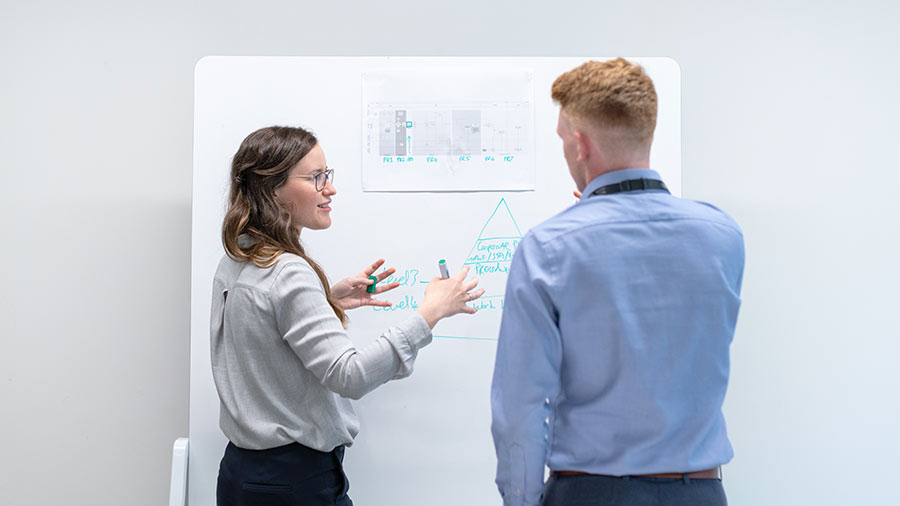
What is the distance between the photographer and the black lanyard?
39.1 inches

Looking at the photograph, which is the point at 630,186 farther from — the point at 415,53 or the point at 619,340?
the point at 415,53

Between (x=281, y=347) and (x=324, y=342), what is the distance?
9 cm

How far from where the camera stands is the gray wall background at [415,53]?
75.7 inches

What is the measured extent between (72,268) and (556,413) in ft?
4.98

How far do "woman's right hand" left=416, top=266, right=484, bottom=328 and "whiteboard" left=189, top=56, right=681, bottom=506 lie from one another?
0.32 m

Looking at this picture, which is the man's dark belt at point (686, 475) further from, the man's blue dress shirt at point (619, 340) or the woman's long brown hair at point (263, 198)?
the woman's long brown hair at point (263, 198)

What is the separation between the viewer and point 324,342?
1195 mm

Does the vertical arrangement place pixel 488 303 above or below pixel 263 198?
below

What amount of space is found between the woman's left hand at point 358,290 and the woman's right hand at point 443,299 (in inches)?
8.4

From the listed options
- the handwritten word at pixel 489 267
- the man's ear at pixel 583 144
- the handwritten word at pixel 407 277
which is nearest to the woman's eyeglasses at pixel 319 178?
the handwritten word at pixel 407 277

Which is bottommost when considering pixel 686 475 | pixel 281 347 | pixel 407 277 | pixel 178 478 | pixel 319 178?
pixel 178 478

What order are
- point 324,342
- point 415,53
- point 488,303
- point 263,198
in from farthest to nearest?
point 415,53, point 488,303, point 263,198, point 324,342

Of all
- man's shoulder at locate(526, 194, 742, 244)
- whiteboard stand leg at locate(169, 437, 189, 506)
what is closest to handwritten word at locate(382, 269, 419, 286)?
whiteboard stand leg at locate(169, 437, 189, 506)

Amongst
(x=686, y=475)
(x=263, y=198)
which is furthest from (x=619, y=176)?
(x=263, y=198)
